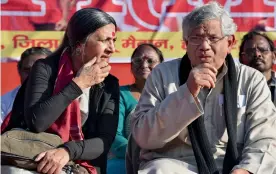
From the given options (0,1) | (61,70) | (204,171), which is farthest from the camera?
(0,1)

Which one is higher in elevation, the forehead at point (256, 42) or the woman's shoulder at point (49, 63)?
the woman's shoulder at point (49, 63)

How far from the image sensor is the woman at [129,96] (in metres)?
5.66

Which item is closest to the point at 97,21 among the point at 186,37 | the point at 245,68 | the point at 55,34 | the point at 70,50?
the point at 70,50

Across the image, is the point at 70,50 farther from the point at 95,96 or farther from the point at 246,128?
the point at 246,128

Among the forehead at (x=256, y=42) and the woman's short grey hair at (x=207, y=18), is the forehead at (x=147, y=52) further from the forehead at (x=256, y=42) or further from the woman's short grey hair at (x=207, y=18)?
the woman's short grey hair at (x=207, y=18)

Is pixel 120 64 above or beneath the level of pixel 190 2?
beneath

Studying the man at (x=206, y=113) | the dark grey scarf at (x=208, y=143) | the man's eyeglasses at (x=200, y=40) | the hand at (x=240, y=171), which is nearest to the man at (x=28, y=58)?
the man at (x=206, y=113)

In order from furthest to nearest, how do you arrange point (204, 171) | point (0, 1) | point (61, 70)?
point (0, 1)
point (61, 70)
point (204, 171)

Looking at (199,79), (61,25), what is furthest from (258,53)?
(199,79)

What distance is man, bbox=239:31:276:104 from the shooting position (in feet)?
20.5

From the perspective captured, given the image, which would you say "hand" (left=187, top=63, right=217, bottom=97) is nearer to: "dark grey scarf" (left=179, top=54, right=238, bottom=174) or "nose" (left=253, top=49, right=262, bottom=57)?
"dark grey scarf" (left=179, top=54, right=238, bottom=174)

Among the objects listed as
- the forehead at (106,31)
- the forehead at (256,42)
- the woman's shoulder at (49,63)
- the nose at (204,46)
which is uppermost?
the forehead at (106,31)

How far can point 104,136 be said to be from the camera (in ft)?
14.4

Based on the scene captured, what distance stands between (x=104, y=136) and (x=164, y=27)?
272cm
